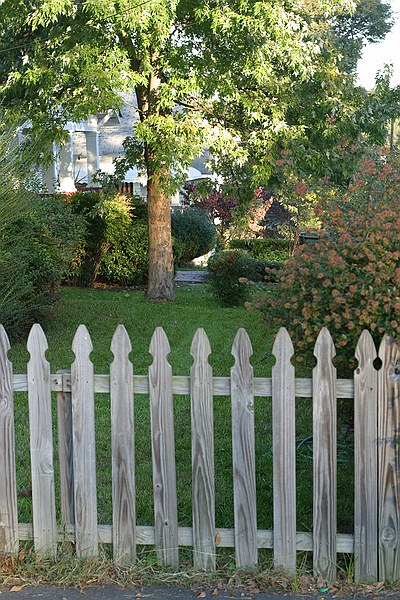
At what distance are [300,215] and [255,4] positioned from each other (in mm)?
8941

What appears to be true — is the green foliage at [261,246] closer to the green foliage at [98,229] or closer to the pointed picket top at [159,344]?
the green foliage at [98,229]

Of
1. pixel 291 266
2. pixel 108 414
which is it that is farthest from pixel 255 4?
pixel 291 266

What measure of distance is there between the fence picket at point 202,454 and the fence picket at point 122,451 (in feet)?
1.01

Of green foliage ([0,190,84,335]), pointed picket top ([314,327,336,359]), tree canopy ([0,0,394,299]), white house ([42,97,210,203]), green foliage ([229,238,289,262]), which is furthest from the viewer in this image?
green foliage ([229,238,289,262])

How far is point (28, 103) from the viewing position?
1318cm

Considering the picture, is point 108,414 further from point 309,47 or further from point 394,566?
point 309,47

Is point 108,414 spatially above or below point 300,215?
below

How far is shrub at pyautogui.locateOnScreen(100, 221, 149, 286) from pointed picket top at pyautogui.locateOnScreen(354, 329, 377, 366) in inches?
535

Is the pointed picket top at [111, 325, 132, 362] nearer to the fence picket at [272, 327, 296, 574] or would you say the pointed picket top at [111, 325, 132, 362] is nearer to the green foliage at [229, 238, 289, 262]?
the fence picket at [272, 327, 296, 574]

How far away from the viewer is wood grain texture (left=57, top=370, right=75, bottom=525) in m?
4.03

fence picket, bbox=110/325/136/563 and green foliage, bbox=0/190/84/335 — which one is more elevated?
green foliage, bbox=0/190/84/335

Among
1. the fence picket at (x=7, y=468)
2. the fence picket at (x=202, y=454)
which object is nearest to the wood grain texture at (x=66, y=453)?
the fence picket at (x=7, y=468)

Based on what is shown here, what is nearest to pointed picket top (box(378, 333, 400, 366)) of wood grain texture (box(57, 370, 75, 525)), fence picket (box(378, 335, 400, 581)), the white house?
fence picket (box(378, 335, 400, 581))

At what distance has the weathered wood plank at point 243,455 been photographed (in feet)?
12.6
